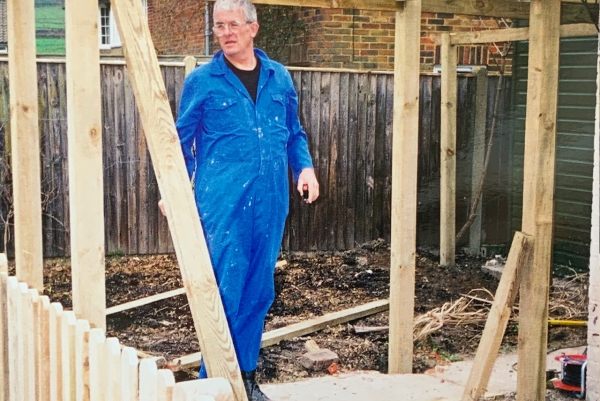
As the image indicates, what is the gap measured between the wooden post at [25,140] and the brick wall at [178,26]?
916 centimetres

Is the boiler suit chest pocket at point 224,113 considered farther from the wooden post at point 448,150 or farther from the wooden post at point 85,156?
the wooden post at point 448,150

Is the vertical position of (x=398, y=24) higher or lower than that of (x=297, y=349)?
higher

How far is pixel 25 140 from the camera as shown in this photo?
12.5 ft

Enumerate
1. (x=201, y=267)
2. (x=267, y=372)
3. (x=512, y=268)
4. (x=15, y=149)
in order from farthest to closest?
(x=267, y=372), (x=512, y=268), (x=15, y=149), (x=201, y=267)

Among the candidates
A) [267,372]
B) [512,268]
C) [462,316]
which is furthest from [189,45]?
[512,268]

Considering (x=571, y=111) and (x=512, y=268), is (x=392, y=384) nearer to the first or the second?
(x=512, y=268)

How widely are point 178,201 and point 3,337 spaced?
1.48 m

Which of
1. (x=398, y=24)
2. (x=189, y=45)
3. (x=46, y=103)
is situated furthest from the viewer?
(x=189, y=45)

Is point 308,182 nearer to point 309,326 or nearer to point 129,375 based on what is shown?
point 129,375

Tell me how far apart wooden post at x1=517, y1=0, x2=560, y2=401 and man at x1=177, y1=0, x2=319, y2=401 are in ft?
4.35

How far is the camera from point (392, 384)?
4887 millimetres

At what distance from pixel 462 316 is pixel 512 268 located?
7.96ft

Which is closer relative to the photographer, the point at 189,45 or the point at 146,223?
the point at 146,223

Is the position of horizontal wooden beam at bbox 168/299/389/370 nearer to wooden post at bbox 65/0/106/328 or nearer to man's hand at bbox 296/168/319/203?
man's hand at bbox 296/168/319/203
